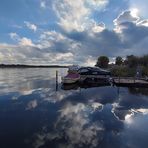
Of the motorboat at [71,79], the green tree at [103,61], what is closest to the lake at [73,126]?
the motorboat at [71,79]

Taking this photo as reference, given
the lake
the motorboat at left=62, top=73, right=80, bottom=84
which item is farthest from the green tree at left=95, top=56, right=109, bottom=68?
the lake

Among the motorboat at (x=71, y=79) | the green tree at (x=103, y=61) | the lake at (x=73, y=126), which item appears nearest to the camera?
the lake at (x=73, y=126)

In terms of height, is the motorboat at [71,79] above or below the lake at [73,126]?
below

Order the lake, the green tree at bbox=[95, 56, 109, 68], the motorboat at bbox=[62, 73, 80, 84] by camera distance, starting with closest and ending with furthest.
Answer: the lake → the motorboat at bbox=[62, 73, 80, 84] → the green tree at bbox=[95, 56, 109, 68]

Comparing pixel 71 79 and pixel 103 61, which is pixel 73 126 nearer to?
pixel 71 79

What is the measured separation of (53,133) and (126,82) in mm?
35145

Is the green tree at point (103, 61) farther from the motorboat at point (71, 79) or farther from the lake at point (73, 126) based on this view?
the lake at point (73, 126)

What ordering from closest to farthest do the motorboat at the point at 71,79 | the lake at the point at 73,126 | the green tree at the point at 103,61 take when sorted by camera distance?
the lake at the point at 73,126 < the motorboat at the point at 71,79 < the green tree at the point at 103,61

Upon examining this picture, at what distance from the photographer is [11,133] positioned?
17.6 meters

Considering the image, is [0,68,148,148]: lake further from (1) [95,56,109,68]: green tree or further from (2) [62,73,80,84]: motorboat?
(1) [95,56,109,68]: green tree

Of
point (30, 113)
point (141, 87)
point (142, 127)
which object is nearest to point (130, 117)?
point (142, 127)

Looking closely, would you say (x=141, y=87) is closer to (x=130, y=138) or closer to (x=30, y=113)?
(x=30, y=113)

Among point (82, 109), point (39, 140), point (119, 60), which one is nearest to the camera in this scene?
point (39, 140)

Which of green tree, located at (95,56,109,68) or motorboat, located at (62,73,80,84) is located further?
green tree, located at (95,56,109,68)
